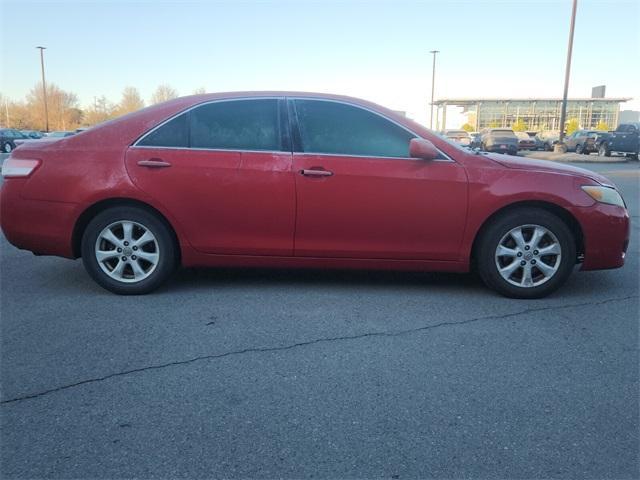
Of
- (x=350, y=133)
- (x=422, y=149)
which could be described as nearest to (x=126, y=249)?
(x=350, y=133)

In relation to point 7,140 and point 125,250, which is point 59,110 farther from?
point 125,250

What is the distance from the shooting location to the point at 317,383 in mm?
2904

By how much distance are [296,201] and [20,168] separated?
218cm

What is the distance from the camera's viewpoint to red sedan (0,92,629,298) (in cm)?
430

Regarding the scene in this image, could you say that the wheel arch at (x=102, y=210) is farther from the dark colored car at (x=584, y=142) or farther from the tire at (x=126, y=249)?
the dark colored car at (x=584, y=142)

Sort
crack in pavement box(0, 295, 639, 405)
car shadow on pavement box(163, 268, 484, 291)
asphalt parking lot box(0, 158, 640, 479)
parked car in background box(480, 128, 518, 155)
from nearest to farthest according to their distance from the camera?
asphalt parking lot box(0, 158, 640, 479) < crack in pavement box(0, 295, 639, 405) < car shadow on pavement box(163, 268, 484, 291) < parked car in background box(480, 128, 518, 155)

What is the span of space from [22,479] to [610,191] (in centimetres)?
436

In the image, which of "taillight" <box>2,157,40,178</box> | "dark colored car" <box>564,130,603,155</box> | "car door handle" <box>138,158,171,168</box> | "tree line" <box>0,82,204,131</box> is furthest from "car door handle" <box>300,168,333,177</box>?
"tree line" <box>0,82,204,131</box>

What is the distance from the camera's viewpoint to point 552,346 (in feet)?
11.3

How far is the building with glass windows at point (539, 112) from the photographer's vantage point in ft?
281

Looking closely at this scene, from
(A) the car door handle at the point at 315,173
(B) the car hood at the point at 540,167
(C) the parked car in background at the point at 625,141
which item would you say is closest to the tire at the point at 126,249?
(A) the car door handle at the point at 315,173

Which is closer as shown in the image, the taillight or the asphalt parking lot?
the asphalt parking lot

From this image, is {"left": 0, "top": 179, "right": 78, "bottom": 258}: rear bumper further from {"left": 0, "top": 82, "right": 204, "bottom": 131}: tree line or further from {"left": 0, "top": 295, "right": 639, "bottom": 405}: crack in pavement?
{"left": 0, "top": 82, "right": 204, "bottom": 131}: tree line

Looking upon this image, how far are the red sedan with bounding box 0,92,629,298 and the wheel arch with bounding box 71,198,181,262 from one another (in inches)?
0.4
